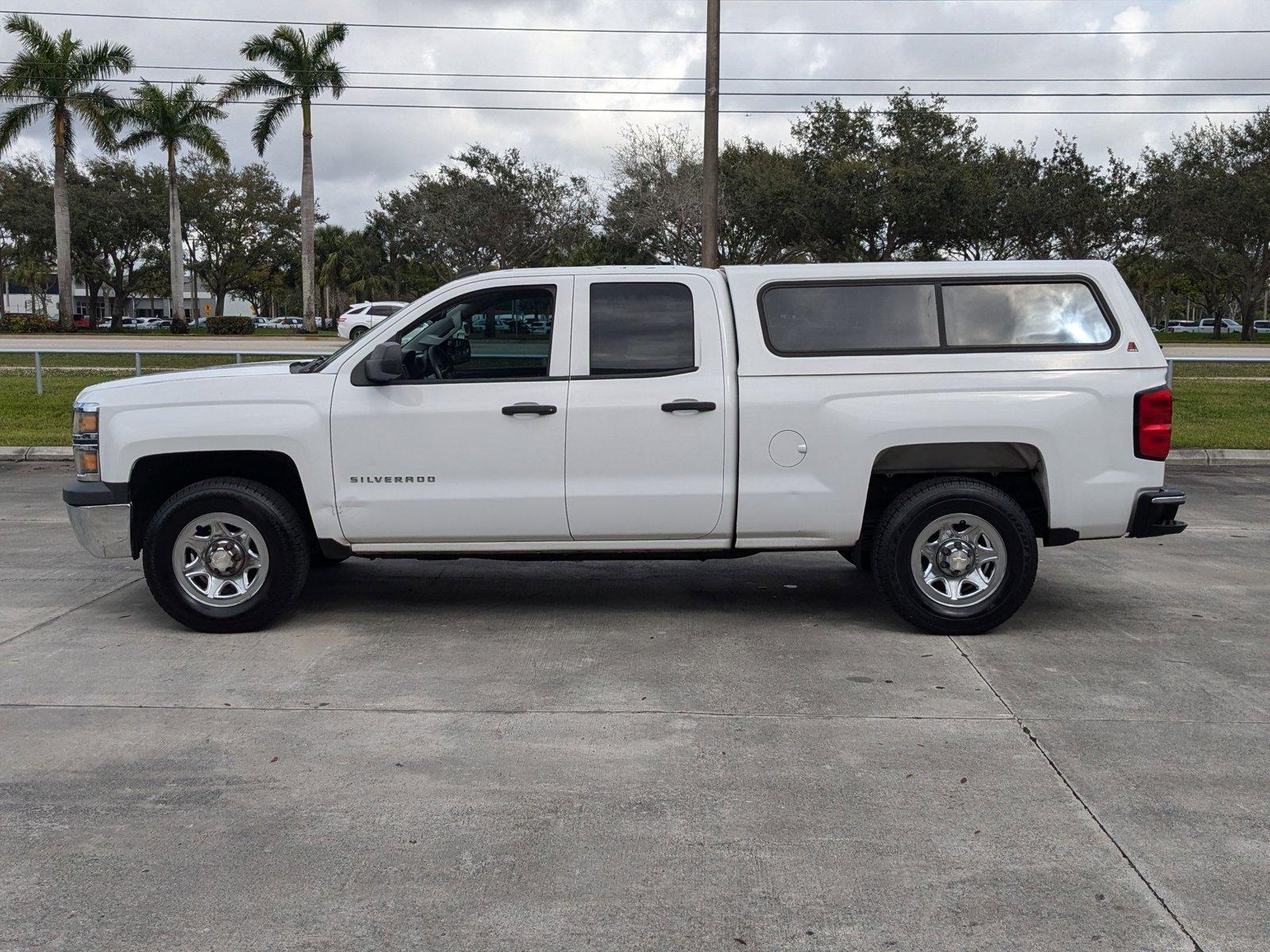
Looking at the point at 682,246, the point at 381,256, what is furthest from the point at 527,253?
the point at 381,256

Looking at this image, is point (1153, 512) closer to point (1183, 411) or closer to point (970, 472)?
point (970, 472)

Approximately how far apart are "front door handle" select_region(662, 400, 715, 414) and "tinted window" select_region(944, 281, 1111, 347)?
134cm

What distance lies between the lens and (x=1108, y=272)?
6426 millimetres

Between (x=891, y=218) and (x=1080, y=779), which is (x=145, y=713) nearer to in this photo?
(x=1080, y=779)

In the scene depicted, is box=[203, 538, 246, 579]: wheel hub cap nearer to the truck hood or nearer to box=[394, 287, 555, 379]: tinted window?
the truck hood

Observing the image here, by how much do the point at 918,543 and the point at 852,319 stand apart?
1.24 m

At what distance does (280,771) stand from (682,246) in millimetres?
42583

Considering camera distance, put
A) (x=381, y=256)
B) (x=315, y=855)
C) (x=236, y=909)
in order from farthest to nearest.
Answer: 1. (x=381, y=256)
2. (x=315, y=855)
3. (x=236, y=909)

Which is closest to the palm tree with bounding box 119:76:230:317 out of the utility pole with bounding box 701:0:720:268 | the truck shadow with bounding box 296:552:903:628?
the utility pole with bounding box 701:0:720:268

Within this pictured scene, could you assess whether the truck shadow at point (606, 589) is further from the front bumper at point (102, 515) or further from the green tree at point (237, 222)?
the green tree at point (237, 222)

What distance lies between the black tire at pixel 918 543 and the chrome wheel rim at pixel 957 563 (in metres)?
0.02

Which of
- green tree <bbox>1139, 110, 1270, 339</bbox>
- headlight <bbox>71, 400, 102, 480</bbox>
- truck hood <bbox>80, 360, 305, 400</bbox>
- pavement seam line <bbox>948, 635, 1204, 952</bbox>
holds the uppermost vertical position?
green tree <bbox>1139, 110, 1270, 339</bbox>

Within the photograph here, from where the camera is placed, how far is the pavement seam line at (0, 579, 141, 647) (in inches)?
250

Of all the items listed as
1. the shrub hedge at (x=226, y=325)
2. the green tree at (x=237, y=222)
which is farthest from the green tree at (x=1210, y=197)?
the green tree at (x=237, y=222)
